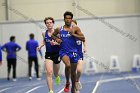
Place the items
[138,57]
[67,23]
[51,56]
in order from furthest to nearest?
1. [138,57]
2. [51,56]
3. [67,23]

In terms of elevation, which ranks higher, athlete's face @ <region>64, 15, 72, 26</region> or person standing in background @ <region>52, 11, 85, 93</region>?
athlete's face @ <region>64, 15, 72, 26</region>

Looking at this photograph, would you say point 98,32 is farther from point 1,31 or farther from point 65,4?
point 1,31

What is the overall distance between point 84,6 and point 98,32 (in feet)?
5.44

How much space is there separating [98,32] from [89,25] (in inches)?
23.8

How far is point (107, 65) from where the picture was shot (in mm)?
23562

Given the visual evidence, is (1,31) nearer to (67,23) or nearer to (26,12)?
(26,12)

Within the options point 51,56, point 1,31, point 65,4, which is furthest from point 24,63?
point 51,56

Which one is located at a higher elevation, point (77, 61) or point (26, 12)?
point (26, 12)

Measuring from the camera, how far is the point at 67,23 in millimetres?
10562

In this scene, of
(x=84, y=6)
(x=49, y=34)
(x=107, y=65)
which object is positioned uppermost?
(x=84, y=6)

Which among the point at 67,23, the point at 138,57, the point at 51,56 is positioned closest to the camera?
the point at 67,23

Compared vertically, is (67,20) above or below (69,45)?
above

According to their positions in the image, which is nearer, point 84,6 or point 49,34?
point 49,34

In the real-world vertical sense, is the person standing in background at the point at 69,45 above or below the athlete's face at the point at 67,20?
below
